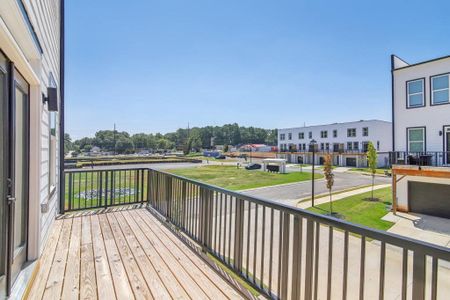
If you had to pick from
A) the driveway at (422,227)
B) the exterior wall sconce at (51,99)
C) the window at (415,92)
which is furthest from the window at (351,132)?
the exterior wall sconce at (51,99)

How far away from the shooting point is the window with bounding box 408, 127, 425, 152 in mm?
10547

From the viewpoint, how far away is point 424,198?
10.5 metres

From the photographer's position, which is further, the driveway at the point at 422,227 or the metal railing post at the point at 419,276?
the driveway at the point at 422,227

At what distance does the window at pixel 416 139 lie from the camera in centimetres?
1055

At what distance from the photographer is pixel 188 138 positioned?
75.1 metres

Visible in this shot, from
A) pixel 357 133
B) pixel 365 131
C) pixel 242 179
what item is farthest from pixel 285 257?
pixel 357 133

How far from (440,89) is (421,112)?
110cm

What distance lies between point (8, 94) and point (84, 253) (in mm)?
1951

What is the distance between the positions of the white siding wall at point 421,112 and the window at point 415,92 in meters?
0.14

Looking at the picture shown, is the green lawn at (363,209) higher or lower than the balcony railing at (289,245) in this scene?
lower

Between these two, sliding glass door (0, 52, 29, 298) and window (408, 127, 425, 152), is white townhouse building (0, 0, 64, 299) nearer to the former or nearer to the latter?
sliding glass door (0, 52, 29, 298)

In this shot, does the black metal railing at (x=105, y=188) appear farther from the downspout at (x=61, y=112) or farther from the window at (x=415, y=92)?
the window at (x=415, y=92)

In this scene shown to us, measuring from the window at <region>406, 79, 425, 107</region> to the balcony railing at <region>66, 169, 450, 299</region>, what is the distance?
854cm

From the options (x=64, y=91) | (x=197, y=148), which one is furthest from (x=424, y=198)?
(x=197, y=148)
